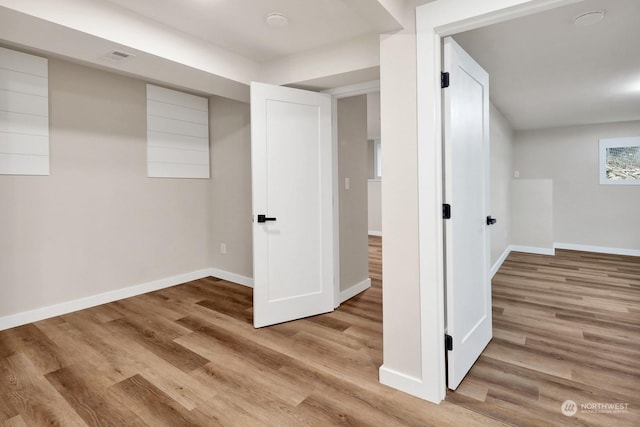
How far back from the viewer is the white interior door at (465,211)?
1.88 m

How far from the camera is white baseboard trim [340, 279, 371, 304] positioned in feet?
11.2

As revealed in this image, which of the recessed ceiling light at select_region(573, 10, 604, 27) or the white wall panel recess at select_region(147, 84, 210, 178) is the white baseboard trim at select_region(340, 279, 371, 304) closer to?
the white wall panel recess at select_region(147, 84, 210, 178)

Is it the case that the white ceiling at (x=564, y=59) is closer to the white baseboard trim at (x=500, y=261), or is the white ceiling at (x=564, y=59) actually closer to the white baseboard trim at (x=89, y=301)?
the white baseboard trim at (x=500, y=261)

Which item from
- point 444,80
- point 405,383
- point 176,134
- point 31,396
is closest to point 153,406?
point 31,396

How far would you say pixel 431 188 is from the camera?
179 cm

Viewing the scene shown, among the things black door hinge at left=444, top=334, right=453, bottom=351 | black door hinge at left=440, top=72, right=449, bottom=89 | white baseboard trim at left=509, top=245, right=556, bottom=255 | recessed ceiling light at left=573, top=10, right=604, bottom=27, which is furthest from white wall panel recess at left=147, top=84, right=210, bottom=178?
white baseboard trim at left=509, top=245, right=556, bottom=255

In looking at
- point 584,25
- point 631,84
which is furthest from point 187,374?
point 631,84

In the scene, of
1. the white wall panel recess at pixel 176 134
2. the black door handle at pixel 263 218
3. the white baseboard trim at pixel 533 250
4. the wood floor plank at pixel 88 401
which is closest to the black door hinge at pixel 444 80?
the black door handle at pixel 263 218

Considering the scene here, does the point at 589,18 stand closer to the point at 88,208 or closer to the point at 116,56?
the point at 116,56

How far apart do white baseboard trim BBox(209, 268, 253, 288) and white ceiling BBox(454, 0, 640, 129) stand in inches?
123

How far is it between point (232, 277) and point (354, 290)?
4.92 ft

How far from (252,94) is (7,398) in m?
2.45

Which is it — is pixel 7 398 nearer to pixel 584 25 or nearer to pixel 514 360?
pixel 514 360

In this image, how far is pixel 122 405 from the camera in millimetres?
1805
